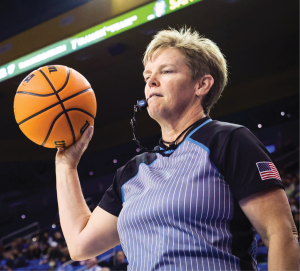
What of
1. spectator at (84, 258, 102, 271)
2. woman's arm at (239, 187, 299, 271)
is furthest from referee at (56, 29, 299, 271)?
spectator at (84, 258, 102, 271)

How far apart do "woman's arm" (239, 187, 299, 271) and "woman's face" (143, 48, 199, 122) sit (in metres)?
0.39

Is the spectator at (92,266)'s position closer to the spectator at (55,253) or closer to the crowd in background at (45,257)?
the crowd in background at (45,257)

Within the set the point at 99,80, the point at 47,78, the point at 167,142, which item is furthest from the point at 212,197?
the point at 99,80

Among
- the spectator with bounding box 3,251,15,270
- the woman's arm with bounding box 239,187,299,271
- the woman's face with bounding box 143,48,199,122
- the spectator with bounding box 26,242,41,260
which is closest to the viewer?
the woman's arm with bounding box 239,187,299,271

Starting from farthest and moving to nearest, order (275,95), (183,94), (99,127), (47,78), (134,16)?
(99,127) → (275,95) → (134,16) → (47,78) → (183,94)

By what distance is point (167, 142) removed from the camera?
1109 mm

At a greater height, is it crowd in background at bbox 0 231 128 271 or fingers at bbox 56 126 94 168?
fingers at bbox 56 126 94 168

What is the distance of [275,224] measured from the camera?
79 centimetres

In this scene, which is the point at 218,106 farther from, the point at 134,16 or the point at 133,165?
the point at 133,165

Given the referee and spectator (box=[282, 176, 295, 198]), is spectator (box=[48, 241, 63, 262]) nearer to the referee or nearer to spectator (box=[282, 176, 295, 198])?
spectator (box=[282, 176, 295, 198])

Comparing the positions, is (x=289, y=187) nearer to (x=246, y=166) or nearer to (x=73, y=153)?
(x=73, y=153)

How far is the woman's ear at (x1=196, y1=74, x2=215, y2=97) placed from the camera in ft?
3.63

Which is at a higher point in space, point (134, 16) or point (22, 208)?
point (134, 16)

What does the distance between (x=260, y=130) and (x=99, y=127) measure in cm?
393
